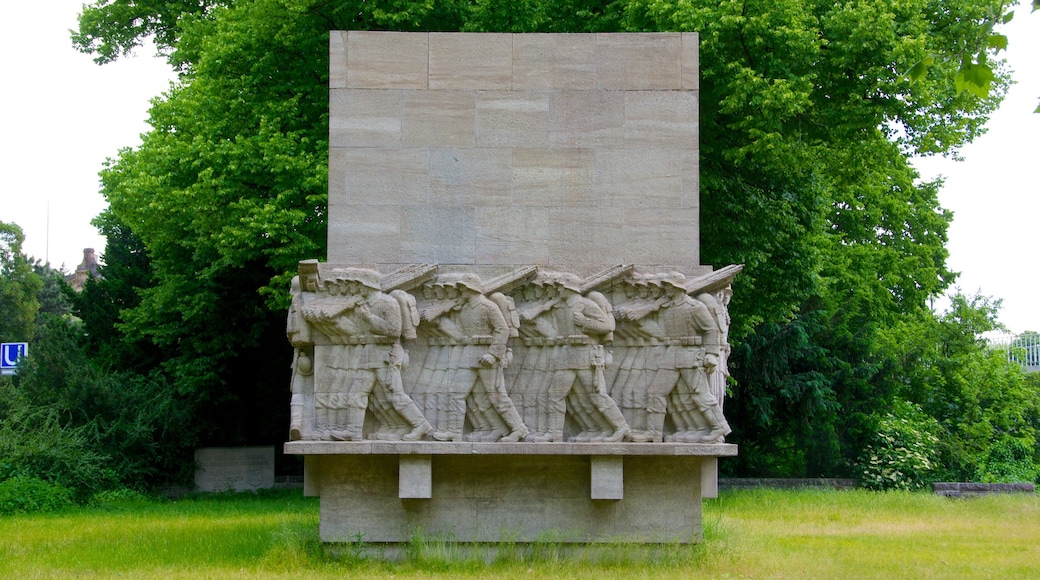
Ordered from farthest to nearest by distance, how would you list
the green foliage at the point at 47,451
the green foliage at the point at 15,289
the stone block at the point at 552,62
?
1. the green foliage at the point at 15,289
2. the green foliage at the point at 47,451
3. the stone block at the point at 552,62

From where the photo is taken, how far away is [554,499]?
14.2m

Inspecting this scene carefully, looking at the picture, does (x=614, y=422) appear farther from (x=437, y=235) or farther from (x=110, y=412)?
(x=110, y=412)

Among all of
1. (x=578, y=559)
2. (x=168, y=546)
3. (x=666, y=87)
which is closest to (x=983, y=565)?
A: (x=578, y=559)

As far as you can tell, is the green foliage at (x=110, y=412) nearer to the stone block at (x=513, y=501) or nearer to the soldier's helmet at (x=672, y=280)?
the stone block at (x=513, y=501)

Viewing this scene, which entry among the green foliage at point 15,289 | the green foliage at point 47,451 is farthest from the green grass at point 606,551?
the green foliage at point 15,289

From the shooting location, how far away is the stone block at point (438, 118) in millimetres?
14547

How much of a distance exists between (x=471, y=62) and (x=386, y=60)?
94 centimetres

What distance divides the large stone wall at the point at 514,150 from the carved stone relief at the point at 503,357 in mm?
407

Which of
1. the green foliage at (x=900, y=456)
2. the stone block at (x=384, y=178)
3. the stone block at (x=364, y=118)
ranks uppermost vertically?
the stone block at (x=364, y=118)

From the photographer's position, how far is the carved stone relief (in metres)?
13.9

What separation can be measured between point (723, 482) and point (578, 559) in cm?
1562

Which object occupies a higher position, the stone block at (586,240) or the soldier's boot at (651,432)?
the stone block at (586,240)

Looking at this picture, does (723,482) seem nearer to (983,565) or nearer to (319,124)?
(319,124)

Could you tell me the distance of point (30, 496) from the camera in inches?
917
